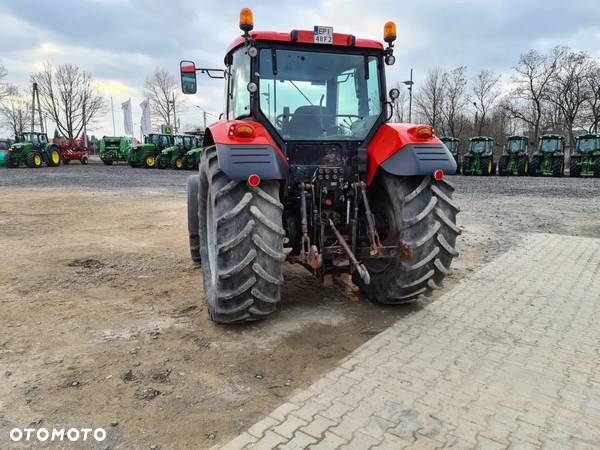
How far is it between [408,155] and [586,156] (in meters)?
23.4

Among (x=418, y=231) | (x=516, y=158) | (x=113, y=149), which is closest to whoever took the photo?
(x=418, y=231)

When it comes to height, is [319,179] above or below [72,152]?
below

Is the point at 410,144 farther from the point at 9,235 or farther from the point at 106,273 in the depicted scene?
the point at 9,235

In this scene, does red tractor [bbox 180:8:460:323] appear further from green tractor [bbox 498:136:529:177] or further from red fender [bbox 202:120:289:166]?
green tractor [bbox 498:136:529:177]

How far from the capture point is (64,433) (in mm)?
2475

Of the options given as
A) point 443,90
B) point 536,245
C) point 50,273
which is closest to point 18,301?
point 50,273

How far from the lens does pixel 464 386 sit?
118 inches

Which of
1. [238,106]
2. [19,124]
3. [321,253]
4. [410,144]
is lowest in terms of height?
[321,253]

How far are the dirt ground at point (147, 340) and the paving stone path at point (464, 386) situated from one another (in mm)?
212

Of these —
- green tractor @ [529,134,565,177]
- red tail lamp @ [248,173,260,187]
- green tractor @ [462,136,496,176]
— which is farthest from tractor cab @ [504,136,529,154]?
red tail lamp @ [248,173,260,187]

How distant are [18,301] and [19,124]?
6579 cm

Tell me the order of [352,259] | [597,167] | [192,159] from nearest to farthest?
[352,259], [597,167], [192,159]

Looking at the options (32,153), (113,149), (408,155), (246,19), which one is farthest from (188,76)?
(113,149)

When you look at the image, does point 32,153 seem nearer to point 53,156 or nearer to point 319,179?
A: point 53,156
